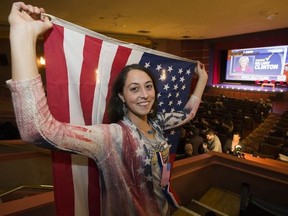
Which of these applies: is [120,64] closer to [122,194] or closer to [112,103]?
[112,103]

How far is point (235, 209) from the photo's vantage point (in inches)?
94.3

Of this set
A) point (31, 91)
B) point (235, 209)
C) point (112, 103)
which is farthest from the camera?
point (235, 209)

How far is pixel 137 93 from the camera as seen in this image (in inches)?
48.9

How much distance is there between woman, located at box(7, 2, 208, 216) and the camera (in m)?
0.88

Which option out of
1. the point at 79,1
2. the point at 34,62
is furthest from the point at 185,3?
the point at 34,62

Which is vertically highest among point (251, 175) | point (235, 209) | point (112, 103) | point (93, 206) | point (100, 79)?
point (100, 79)

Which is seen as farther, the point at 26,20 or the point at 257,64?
the point at 257,64

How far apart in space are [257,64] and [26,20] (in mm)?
16586

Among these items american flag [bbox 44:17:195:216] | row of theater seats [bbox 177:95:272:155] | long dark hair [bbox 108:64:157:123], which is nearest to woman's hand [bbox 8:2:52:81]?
american flag [bbox 44:17:195:216]

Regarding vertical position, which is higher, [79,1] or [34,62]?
[79,1]

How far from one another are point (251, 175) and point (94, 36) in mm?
2189

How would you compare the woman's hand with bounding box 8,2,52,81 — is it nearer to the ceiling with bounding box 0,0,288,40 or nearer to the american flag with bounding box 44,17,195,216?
the american flag with bounding box 44,17,195,216

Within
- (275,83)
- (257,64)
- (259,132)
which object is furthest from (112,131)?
(257,64)

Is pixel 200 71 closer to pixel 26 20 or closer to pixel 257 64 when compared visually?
pixel 26 20
